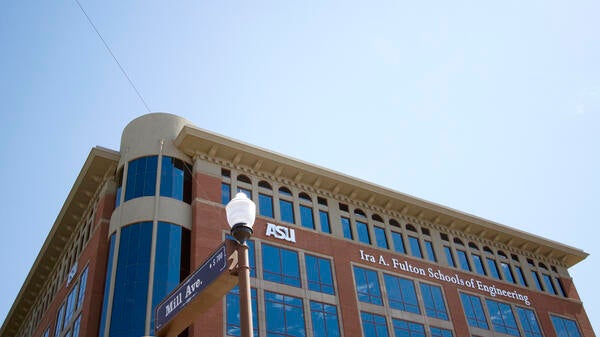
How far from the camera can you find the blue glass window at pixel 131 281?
29.4 metres

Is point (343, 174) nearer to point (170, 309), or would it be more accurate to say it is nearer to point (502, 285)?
point (502, 285)

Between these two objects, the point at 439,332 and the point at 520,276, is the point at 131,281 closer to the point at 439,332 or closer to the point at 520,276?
the point at 439,332

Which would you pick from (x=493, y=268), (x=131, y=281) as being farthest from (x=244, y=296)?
(x=493, y=268)

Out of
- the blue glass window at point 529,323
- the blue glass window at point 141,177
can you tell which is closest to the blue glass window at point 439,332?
the blue glass window at point 529,323

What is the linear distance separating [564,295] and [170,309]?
46.7 metres

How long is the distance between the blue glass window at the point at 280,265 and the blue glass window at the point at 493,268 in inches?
703

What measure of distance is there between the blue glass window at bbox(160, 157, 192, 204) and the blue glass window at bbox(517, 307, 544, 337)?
25.5 meters

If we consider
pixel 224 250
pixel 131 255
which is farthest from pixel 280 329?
pixel 224 250

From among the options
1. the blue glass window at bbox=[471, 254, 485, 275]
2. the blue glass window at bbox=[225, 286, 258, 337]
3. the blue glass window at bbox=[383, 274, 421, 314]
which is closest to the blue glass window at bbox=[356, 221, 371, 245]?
the blue glass window at bbox=[383, 274, 421, 314]

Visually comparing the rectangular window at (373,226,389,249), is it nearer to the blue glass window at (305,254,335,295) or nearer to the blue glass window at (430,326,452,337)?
the blue glass window at (305,254,335,295)

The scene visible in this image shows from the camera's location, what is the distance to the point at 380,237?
1631 inches

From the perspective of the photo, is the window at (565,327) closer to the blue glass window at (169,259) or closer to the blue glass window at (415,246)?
the blue glass window at (415,246)

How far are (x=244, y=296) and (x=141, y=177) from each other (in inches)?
1103

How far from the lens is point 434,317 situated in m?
39.0
